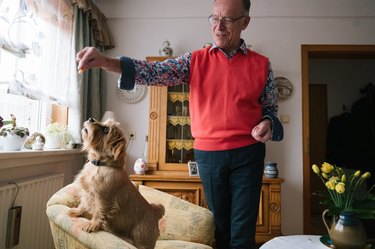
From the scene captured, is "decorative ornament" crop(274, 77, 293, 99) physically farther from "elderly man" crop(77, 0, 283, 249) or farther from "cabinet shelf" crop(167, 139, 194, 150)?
"elderly man" crop(77, 0, 283, 249)

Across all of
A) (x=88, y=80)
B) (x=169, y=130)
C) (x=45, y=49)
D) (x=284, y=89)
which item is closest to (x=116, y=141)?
(x=45, y=49)

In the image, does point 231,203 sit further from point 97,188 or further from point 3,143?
point 3,143

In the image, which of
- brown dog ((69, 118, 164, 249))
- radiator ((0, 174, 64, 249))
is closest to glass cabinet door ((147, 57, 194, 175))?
radiator ((0, 174, 64, 249))

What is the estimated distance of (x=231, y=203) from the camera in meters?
0.94

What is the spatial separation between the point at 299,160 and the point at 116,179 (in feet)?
7.21

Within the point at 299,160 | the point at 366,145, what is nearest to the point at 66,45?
the point at 299,160

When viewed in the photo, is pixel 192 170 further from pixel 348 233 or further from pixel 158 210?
pixel 348 233

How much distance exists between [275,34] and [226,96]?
2205 mm

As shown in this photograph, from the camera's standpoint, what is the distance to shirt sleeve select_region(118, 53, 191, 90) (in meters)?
0.76

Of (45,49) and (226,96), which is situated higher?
(45,49)

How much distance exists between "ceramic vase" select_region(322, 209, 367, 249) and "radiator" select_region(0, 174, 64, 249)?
5.17 ft

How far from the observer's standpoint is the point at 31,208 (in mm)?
1594

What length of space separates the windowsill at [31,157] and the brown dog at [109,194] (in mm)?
583

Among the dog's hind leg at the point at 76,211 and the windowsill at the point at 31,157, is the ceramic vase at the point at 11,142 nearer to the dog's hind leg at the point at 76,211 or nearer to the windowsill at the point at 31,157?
the windowsill at the point at 31,157
